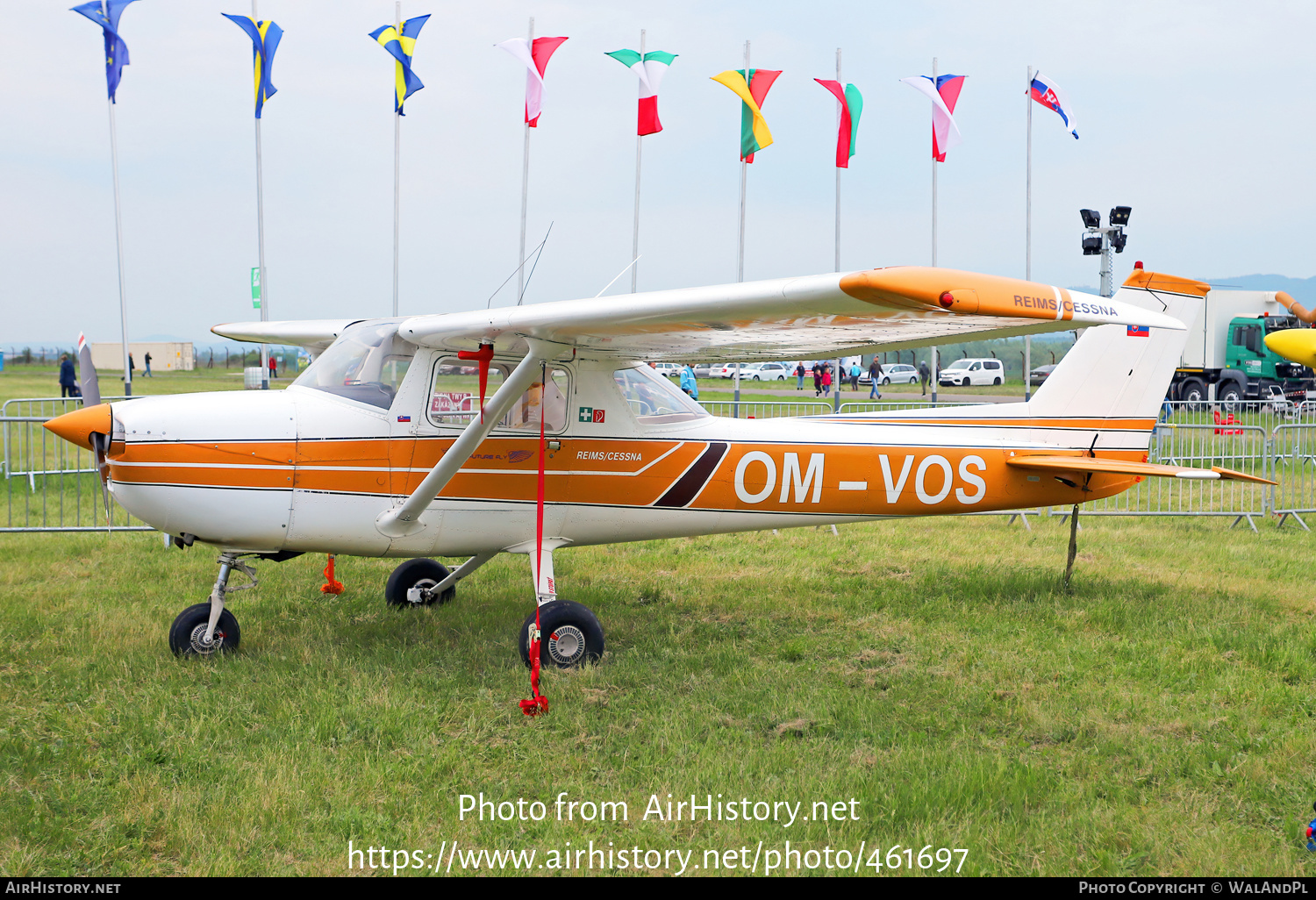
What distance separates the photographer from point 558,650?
229 inches

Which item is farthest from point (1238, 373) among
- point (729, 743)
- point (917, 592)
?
point (729, 743)

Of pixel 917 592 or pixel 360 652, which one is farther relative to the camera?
pixel 917 592

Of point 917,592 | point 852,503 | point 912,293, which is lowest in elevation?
point 917,592

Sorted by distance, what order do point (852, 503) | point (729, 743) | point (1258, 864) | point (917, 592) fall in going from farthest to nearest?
1. point (917, 592)
2. point (852, 503)
3. point (729, 743)
4. point (1258, 864)

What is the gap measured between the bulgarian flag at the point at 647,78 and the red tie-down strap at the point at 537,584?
13479 mm

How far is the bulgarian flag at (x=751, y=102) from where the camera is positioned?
17453 mm

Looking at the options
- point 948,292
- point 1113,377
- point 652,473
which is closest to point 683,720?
point 652,473

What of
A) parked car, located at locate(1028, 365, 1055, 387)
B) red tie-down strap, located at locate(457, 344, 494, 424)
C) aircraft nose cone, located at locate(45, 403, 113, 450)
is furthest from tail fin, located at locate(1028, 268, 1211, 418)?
parked car, located at locate(1028, 365, 1055, 387)

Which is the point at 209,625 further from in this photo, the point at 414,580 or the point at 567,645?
the point at 567,645

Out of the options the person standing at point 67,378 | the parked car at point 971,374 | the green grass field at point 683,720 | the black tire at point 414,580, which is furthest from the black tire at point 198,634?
the parked car at point 971,374

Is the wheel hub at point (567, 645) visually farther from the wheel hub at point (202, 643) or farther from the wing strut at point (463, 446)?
the wheel hub at point (202, 643)

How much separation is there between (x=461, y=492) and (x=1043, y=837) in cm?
386

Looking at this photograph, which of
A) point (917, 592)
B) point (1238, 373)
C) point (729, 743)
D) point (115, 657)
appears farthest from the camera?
point (1238, 373)

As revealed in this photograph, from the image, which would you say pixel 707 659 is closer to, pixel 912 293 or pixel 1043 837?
pixel 1043 837
